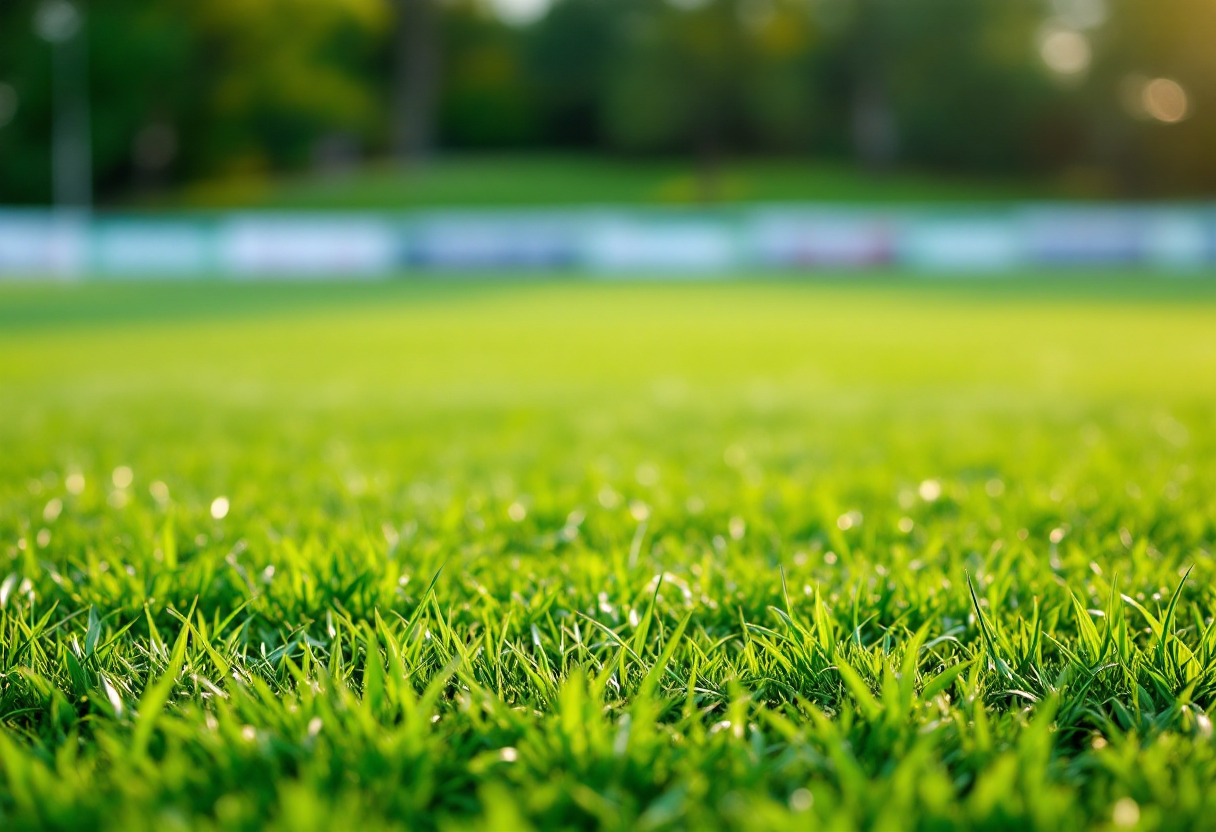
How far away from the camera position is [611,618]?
1.78 metres

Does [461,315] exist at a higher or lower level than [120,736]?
lower

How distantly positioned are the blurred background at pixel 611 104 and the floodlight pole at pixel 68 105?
15 centimetres

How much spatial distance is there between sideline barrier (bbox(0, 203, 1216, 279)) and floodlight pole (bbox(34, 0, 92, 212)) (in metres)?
14.4

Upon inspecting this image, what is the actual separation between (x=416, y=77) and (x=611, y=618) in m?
55.6

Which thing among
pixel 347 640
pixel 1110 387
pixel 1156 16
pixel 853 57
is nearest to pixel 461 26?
pixel 853 57

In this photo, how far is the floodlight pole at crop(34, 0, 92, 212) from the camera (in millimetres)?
44219

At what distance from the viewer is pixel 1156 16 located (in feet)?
144

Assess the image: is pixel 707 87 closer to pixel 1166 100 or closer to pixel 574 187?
pixel 574 187

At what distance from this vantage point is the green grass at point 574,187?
1754 inches

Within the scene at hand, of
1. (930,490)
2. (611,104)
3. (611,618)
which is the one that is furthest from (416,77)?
(611,618)

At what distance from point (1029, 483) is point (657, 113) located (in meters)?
50.2

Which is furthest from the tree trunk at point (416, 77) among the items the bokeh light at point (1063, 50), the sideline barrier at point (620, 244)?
the bokeh light at point (1063, 50)

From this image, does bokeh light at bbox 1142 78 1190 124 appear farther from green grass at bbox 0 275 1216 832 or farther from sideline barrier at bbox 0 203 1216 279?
green grass at bbox 0 275 1216 832

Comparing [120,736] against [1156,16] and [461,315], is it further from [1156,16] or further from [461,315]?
[1156,16]
